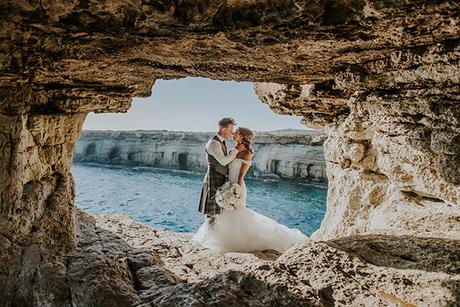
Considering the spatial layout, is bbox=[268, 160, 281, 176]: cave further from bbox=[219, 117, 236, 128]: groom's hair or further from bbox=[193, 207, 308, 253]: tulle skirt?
bbox=[219, 117, 236, 128]: groom's hair

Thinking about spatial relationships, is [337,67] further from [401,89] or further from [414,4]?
[414,4]

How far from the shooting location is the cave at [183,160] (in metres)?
26.7

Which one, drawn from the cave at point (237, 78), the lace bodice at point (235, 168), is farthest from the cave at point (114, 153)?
the cave at point (237, 78)

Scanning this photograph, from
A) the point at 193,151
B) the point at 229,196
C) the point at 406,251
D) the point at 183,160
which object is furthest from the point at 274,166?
the point at 406,251

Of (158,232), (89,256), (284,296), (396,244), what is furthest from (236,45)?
(158,232)

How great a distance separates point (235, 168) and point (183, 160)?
21.9 metres

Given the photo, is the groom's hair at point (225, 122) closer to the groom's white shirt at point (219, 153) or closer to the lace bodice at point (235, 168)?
the groom's white shirt at point (219, 153)

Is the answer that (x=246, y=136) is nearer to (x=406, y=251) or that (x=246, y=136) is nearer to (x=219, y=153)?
(x=219, y=153)

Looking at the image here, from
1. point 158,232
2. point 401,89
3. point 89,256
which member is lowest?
point 158,232

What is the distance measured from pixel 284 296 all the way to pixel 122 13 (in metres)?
1.86

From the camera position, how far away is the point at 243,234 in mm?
4816

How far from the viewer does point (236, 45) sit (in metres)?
1.90

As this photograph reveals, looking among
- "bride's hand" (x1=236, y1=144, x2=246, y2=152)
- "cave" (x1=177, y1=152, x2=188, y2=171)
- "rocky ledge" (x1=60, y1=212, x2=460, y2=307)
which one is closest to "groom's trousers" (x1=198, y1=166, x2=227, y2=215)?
"bride's hand" (x1=236, y1=144, x2=246, y2=152)

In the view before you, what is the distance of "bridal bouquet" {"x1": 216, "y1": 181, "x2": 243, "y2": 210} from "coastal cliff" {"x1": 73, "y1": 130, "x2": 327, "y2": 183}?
37.9 feet
